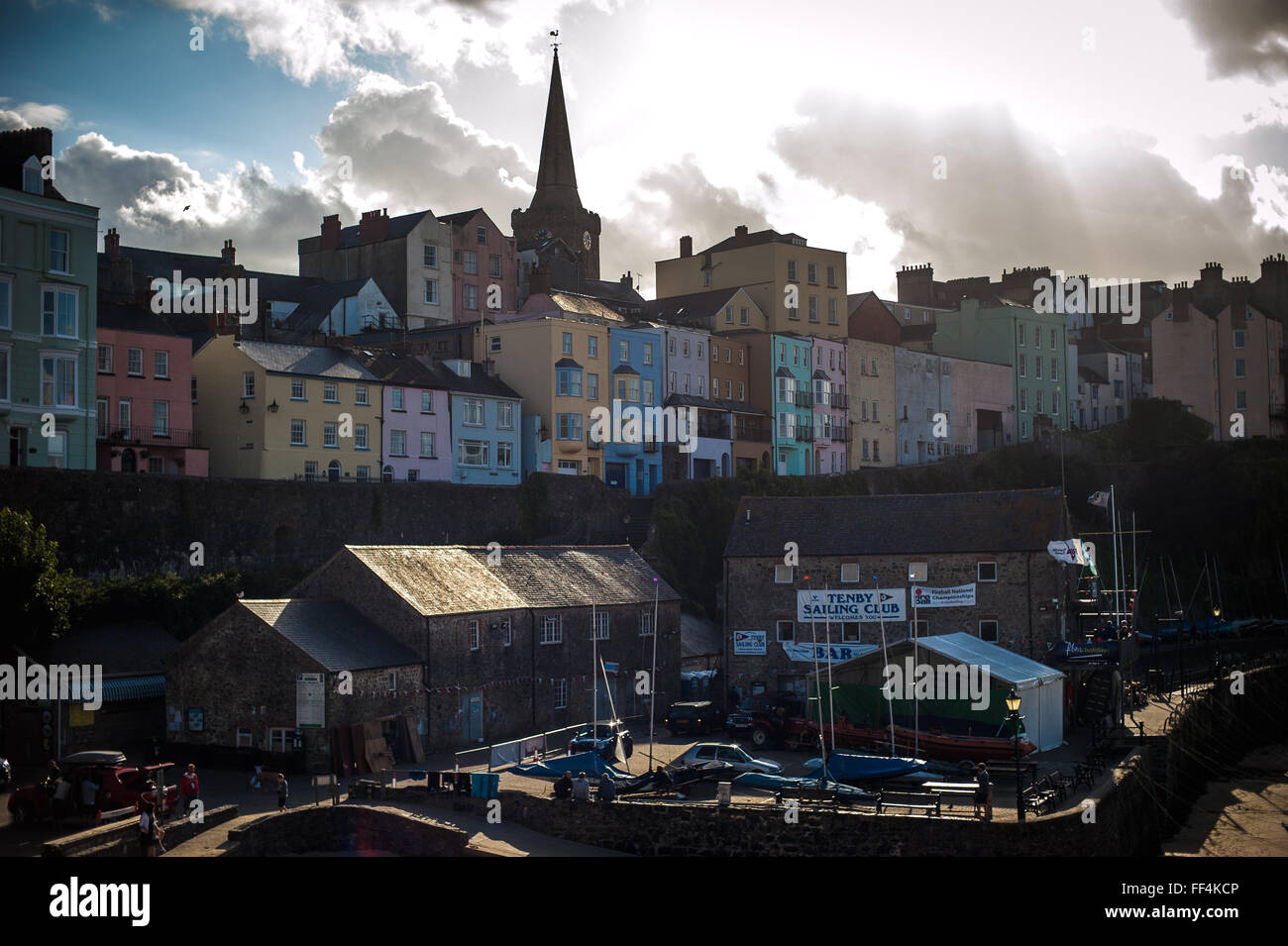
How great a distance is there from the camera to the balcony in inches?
2015

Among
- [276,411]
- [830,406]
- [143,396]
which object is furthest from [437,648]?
[830,406]

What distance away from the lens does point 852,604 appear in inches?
1933

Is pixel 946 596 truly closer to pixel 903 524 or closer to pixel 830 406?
pixel 903 524

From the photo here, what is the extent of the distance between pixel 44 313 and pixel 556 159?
58.5 m

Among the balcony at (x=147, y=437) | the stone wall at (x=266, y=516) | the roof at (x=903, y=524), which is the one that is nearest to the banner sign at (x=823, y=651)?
the roof at (x=903, y=524)

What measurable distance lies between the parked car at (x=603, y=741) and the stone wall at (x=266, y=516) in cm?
1670

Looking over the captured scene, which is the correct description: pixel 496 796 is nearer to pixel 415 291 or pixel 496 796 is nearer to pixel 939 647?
pixel 939 647

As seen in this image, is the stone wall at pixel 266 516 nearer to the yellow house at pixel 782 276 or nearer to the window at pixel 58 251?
the window at pixel 58 251

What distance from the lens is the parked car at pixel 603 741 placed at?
119ft

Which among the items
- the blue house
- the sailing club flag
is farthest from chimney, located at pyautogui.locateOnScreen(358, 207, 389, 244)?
the sailing club flag

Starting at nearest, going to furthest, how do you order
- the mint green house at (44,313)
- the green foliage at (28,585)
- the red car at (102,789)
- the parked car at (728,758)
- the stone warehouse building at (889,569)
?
1. the red car at (102,789)
2. the parked car at (728,758)
3. the green foliage at (28,585)
4. the mint green house at (44,313)
5. the stone warehouse building at (889,569)

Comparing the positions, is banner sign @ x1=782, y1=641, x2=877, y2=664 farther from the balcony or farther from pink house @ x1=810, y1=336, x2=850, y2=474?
pink house @ x1=810, y1=336, x2=850, y2=474
